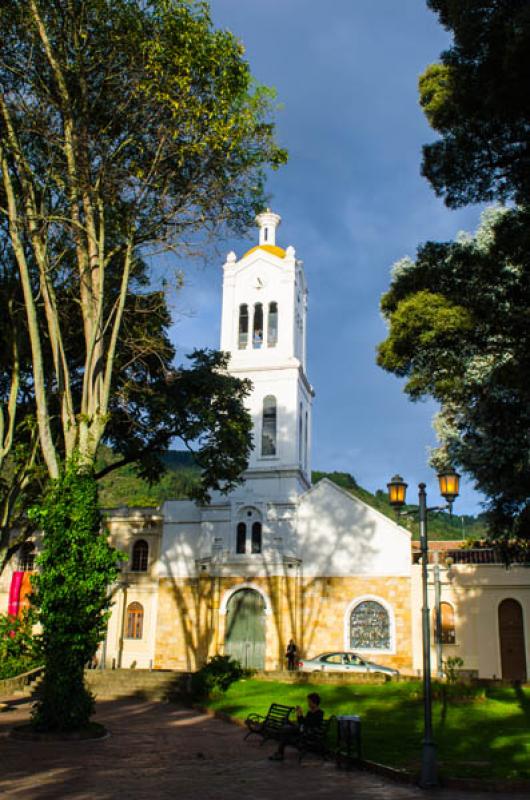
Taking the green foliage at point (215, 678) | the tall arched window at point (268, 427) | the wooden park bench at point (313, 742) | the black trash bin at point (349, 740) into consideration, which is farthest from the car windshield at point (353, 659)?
the black trash bin at point (349, 740)

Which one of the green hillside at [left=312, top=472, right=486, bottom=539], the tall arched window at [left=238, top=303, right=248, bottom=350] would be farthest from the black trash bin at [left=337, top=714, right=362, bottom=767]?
the green hillside at [left=312, top=472, right=486, bottom=539]

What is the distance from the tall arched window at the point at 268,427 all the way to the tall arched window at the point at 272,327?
2.97m

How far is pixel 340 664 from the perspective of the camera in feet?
87.2

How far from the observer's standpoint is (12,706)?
19953 millimetres

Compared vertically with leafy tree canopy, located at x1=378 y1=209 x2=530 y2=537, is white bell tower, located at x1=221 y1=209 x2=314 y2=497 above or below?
above

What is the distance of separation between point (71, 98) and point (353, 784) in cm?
1509

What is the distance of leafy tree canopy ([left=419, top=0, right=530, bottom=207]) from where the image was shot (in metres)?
12.8

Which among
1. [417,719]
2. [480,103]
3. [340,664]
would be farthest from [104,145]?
[340,664]

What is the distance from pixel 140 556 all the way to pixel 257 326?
12.5 meters

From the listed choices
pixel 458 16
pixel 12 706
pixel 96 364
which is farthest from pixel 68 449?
pixel 458 16

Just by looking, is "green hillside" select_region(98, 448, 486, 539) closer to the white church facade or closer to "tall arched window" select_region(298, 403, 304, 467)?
"tall arched window" select_region(298, 403, 304, 467)

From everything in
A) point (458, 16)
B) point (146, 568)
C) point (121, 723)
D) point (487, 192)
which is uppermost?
point (458, 16)

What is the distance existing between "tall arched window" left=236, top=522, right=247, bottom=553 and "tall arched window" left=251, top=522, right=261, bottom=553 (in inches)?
14.2

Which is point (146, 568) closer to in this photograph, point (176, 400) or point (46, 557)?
point (176, 400)
